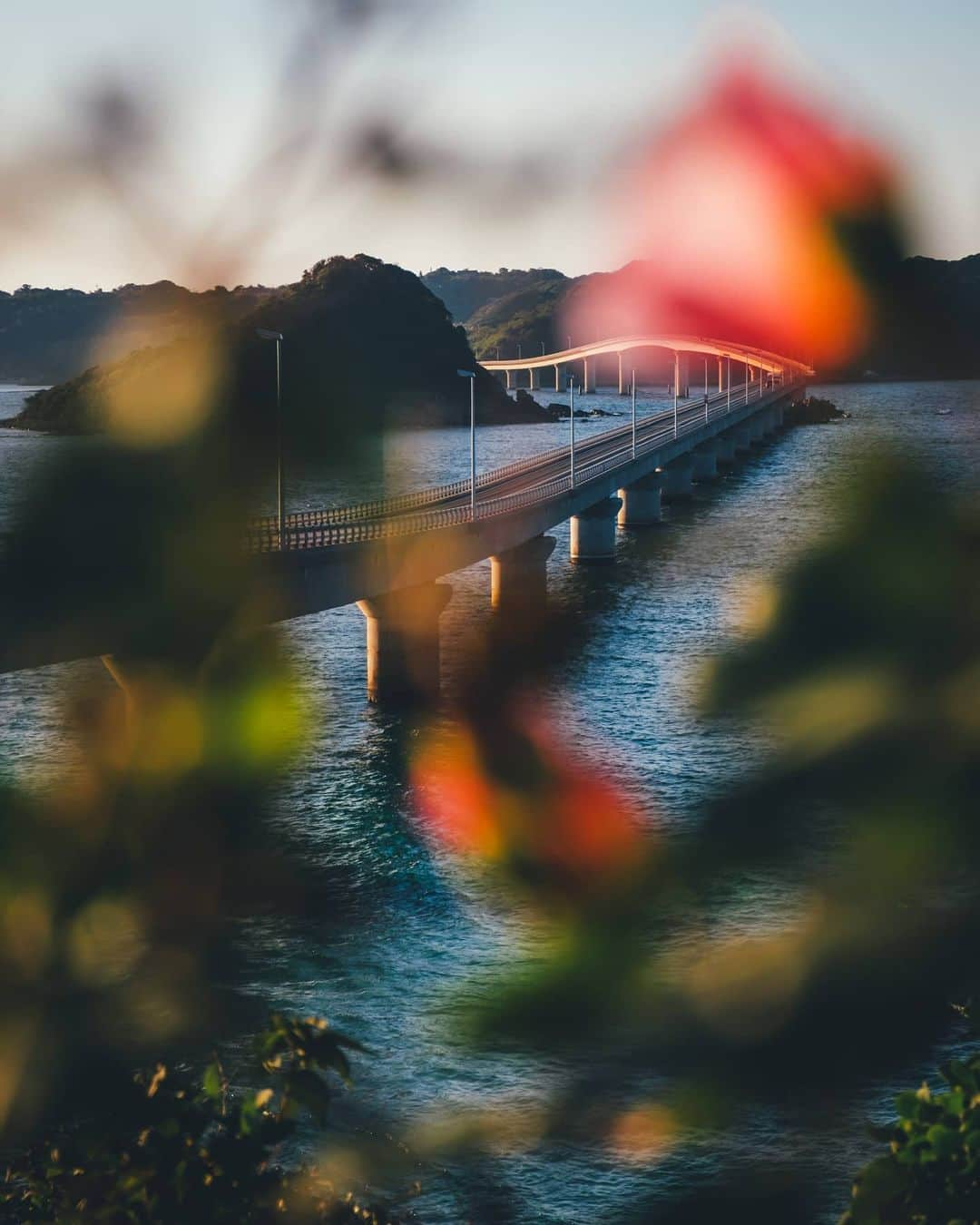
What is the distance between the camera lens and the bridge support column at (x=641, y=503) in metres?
142

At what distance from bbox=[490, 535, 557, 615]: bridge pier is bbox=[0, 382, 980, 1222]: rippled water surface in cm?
368

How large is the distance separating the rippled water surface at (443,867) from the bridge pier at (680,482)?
4550cm

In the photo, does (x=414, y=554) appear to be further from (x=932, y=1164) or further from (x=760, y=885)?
(x=932, y=1164)

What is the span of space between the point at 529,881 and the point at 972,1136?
35587 mm

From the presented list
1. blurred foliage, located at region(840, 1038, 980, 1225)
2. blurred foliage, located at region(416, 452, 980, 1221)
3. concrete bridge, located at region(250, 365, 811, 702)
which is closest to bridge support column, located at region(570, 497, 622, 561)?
concrete bridge, located at region(250, 365, 811, 702)

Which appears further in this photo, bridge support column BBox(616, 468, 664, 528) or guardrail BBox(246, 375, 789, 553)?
bridge support column BBox(616, 468, 664, 528)

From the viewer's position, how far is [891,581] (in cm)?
2012

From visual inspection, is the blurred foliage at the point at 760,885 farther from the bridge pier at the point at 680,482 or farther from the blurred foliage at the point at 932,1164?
the bridge pier at the point at 680,482

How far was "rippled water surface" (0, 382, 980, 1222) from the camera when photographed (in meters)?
28.6

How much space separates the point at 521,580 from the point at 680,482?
3123 inches

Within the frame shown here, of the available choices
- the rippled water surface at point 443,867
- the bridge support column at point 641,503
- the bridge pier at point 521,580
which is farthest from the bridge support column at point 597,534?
the bridge pier at point 521,580

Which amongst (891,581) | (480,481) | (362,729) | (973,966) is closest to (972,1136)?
(891,581)

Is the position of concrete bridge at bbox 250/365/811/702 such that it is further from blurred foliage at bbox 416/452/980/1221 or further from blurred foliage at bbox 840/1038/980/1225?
blurred foliage at bbox 840/1038/980/1225

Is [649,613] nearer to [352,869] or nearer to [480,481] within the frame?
[480,481]
